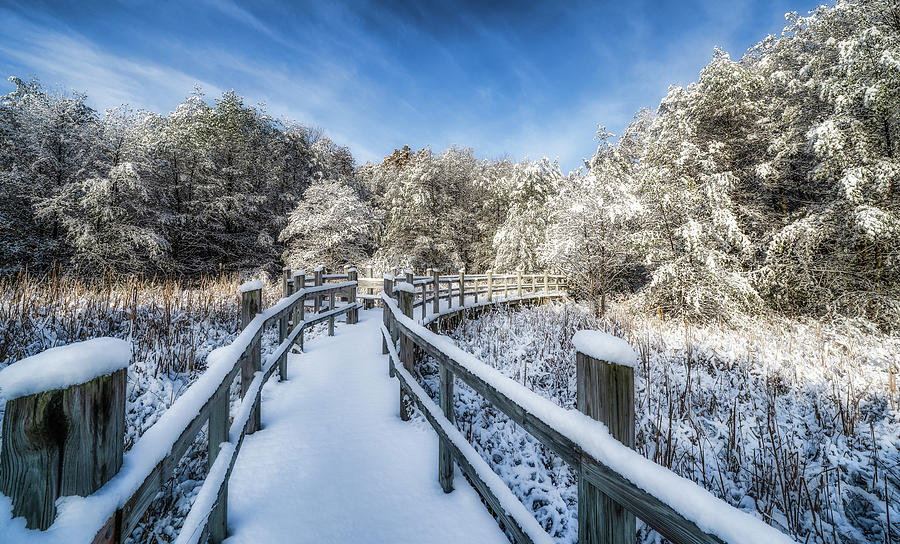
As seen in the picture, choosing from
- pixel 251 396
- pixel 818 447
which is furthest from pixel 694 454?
pixel 251 396

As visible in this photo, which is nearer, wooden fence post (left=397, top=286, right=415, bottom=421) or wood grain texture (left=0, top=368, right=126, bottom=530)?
wood grain texture (left=0, top=368, right=126, bottom=530)

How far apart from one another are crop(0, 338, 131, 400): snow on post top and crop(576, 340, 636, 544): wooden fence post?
1386 mm

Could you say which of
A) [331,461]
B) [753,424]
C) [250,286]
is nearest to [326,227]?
[250,286]

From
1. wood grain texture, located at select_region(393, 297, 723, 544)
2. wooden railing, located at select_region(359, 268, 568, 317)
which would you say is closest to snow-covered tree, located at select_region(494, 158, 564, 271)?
wooden railing, located at select_region(359, 268, 568, 317)

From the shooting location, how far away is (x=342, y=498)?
2.76 meters

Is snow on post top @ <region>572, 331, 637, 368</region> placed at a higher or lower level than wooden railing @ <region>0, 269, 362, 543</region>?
higher

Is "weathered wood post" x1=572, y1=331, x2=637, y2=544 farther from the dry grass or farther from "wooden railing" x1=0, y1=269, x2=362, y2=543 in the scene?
the dry grass

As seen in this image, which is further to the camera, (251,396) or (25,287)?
(25,287)

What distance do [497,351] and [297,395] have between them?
4.25 m

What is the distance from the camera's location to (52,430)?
85cm

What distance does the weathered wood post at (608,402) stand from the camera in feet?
4.28

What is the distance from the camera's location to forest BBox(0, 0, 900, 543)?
4.20 meters

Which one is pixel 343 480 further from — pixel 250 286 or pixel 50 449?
pixel 50 449

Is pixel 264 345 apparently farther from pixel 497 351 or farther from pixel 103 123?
pixel 103 123
